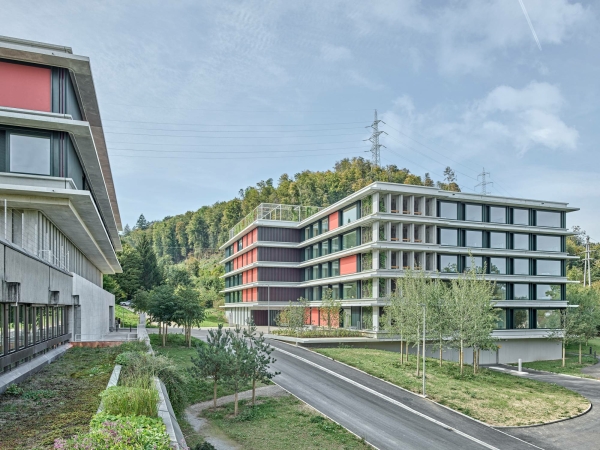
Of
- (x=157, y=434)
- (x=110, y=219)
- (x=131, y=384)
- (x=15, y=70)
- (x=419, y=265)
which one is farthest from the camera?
(x=419, y=265)

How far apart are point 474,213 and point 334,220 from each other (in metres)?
15.1

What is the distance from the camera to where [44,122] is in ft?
71.8

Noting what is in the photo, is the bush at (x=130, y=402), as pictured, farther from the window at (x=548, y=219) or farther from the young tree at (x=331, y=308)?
the window at (x=548, y=219)

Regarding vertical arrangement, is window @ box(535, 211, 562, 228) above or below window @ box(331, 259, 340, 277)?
above

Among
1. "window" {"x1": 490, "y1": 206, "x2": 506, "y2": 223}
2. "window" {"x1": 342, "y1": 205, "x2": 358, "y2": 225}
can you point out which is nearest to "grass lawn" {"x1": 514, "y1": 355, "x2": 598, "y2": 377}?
"window" {"x1": 490, "y1": 206, "x2": 506, "y2": 223}

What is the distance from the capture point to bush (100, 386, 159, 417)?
9805 mm

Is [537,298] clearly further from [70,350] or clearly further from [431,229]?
[70,350]

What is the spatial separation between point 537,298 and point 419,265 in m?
16.2

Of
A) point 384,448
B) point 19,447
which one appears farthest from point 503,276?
point 19,447

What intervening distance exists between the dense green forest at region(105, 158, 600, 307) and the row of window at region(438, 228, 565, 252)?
1996 centimetres

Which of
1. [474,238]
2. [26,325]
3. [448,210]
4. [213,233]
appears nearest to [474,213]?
[474,238]

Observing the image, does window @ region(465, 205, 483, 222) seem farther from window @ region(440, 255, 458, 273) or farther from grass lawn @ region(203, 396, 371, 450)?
grass lawn @ region(203, 396, 371, 450)

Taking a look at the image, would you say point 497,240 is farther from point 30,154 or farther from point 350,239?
point 30,154

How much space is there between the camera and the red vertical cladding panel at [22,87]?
73.4 ft
